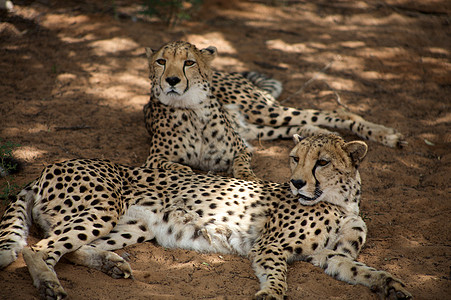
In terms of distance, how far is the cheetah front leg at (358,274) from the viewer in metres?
3.28

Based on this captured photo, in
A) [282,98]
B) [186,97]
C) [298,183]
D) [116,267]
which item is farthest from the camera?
[282,98]

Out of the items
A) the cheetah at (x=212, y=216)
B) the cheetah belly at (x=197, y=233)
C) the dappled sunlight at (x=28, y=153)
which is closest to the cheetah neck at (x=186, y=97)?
the cheetah at (x=212, y=216)

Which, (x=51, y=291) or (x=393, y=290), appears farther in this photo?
(x=393, y=290)

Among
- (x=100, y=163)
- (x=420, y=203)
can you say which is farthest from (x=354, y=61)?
(x=100, y=163)

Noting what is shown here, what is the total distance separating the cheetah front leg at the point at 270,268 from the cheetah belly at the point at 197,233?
151 millimetres

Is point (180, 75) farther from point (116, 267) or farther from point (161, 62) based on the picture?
point (116, 267)

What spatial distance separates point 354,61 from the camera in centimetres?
780

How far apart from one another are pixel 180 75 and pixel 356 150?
1969 millimetres

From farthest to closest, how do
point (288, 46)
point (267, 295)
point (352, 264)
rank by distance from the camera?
point (288, 46) < point (352, 264) < point (267, 295)

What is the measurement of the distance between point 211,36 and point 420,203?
15.9 ft

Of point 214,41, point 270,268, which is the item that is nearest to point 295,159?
point 270,268

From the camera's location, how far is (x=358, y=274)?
351cm

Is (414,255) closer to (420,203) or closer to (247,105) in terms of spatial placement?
(420,203)

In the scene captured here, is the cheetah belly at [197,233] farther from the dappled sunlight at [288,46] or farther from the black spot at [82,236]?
the dappled sunlight at [288,46]
